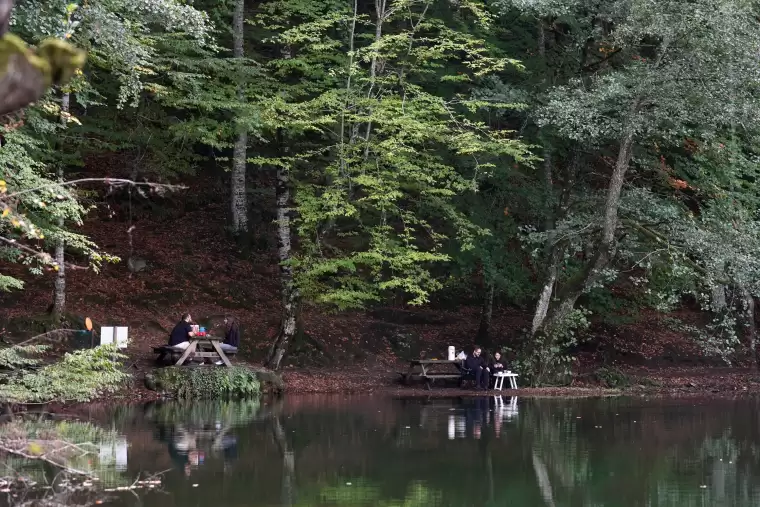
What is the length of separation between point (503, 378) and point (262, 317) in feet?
21.1

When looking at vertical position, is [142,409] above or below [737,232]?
below

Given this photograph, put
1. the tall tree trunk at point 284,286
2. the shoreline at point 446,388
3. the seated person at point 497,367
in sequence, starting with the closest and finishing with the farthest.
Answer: the shoreline at point 446,388 < the seated person at point 497,367 < the tall tree trunk at point 284,286

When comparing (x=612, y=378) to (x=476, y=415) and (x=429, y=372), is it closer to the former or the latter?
(x=429, y=372)

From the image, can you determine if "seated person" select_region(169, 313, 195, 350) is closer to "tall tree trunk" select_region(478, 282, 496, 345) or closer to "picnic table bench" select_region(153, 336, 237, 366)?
"picnic table bench" select_region(153, 336, 237, 366)

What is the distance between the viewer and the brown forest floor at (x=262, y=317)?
76.9 ft

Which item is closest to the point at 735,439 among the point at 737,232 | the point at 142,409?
the point at 737,232

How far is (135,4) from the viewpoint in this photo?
16406 mm

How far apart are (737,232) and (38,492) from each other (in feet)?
56.1

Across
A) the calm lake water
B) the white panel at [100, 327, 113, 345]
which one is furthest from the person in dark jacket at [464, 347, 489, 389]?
the white panel at [100, 327, 113, 345]

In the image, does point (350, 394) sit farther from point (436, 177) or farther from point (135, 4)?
point (135, 4)

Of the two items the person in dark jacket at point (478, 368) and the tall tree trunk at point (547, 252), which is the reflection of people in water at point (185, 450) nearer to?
the person in dark jacket at point (478, 368)

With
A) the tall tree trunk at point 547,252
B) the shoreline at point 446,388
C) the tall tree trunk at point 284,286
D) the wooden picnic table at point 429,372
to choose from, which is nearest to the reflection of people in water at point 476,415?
the shoreline at point 446,388

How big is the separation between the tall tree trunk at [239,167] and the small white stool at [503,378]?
8313mm

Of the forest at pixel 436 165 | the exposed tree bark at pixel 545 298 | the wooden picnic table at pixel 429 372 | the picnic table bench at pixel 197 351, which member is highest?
the forest at pixel 436 165
